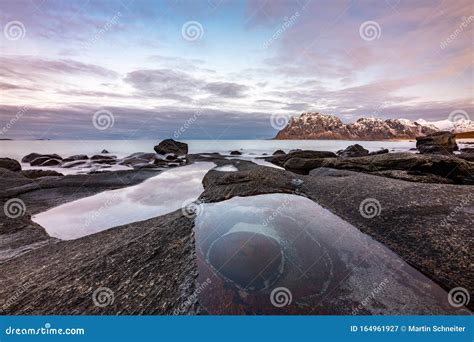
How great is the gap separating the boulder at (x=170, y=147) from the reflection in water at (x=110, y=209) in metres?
50.0

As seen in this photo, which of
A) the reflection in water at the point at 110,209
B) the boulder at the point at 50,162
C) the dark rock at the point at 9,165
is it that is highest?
the dark rock at the point at 9,165

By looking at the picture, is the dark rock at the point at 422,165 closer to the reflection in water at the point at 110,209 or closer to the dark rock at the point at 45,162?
the reflection in water at the point at 110,209

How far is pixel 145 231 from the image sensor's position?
12.1 meters

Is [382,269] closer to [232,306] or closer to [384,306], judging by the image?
[384,306]

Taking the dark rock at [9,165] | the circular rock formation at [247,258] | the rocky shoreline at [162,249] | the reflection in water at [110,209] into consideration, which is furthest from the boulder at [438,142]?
the dark rock at [9,165]

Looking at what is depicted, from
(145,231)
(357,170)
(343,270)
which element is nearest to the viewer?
(343,270)

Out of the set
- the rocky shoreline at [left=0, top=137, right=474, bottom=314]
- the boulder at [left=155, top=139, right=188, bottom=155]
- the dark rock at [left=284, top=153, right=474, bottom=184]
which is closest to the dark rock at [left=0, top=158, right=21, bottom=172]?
the rocky shoreline at [left=0, top=137, right=474, bottom=314]

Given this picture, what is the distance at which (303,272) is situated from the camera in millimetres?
8180

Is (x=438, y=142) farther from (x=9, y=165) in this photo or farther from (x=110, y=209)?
(x=9, y=165)

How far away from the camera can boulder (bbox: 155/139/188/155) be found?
7400 cm

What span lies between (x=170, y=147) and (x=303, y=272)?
73.0m

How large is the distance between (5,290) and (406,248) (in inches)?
615

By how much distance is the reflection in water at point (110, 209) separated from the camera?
1409 centimetres

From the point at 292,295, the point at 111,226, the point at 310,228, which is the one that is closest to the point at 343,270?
the point at 292,295
